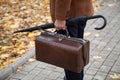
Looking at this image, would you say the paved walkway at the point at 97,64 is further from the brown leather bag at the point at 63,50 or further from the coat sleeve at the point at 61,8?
the coat sleeve at the point at 61,8

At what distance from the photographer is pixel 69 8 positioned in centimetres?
304

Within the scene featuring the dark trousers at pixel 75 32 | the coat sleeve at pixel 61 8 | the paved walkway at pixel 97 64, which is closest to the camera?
the coat sleeve at pixel 61 8

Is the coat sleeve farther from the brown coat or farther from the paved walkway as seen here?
the paved walkway

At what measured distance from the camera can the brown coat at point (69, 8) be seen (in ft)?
9.81

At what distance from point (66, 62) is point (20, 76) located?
161 centimetres

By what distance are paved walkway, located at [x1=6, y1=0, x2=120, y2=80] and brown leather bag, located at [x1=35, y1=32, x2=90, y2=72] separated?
126 centimetres

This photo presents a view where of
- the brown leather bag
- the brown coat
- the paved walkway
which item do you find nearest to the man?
the brown coat

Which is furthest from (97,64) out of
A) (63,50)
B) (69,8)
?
(69,8)

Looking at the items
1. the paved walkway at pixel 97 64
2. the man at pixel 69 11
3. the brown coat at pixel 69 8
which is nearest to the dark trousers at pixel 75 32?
the man at pixel 69 11

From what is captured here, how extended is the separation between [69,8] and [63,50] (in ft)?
1.47

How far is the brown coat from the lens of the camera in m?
2.99

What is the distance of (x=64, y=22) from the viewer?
308 cm

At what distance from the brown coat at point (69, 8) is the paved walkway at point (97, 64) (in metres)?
1.41

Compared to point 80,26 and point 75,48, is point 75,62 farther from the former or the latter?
point 80,26
